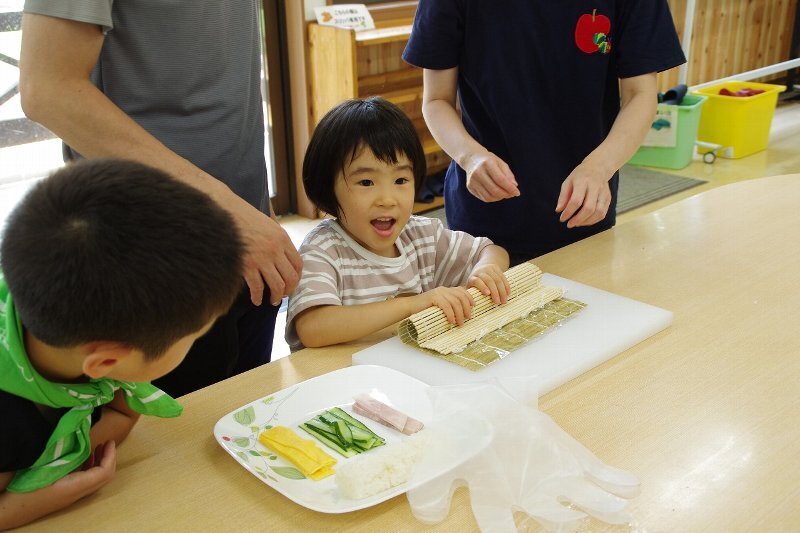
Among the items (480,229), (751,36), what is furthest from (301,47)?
(751,36)

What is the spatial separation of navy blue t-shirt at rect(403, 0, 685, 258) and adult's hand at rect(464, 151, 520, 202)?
0.60 ft

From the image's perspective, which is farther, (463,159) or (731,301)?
(463,159)

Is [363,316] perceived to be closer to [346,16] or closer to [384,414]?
[384,414]

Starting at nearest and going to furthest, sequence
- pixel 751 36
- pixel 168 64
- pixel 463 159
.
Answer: pixel 168 64 < pixel 463 159 < pixel 751 36

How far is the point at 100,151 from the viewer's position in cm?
109

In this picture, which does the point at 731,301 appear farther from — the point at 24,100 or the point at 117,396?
the point at 24,100

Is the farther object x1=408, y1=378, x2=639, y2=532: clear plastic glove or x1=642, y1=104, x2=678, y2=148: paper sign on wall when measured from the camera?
x1=642, y1=104, x2=678, y2=148: paper sign on wall

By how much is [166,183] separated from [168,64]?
505 millimetres

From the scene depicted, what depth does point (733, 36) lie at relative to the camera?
5785 millimetres

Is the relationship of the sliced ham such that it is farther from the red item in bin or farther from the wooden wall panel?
the wooden wall panel

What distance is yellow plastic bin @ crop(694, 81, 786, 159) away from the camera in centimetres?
441

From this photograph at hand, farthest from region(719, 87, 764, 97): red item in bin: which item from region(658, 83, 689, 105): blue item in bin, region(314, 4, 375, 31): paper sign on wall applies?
region(314, 4, 375, 31): paper sign on wall

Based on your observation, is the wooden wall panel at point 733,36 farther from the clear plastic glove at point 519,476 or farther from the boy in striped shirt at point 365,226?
the clear plastic glove at point 519,476

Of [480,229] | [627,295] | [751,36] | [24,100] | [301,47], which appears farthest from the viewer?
[751,36]
